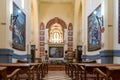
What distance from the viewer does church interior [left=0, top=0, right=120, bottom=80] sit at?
7.98 meters

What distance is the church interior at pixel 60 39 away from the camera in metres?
7.98

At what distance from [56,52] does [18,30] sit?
13938 mm

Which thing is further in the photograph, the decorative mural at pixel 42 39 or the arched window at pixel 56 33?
the arched window at pixel 56 33

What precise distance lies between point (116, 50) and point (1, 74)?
30.6ft

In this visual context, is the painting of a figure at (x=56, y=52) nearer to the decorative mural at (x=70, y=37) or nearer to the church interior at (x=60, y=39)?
the church interior at (x=60, y=39)

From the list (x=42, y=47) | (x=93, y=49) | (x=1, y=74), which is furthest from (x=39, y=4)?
(x=1, y=74)

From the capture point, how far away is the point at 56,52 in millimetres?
29297

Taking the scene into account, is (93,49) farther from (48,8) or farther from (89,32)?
(48,8)

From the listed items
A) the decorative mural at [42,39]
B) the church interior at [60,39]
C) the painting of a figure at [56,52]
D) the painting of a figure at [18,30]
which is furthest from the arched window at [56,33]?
the painting of a figure at [18,30]

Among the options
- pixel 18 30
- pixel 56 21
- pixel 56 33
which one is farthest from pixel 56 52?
pixel 18 30

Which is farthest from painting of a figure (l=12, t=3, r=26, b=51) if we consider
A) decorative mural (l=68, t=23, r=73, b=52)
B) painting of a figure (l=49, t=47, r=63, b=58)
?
decorative mural (l=68, t=23, r=73, b=52)

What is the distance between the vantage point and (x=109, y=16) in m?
13.0

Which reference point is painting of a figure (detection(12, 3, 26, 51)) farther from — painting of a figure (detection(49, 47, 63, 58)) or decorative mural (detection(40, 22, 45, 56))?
painting of a figure (detection(49, 47, 63, 58))

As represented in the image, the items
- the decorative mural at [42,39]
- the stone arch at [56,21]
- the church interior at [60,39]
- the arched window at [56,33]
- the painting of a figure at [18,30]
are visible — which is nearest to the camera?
the church interior at [60,39]
